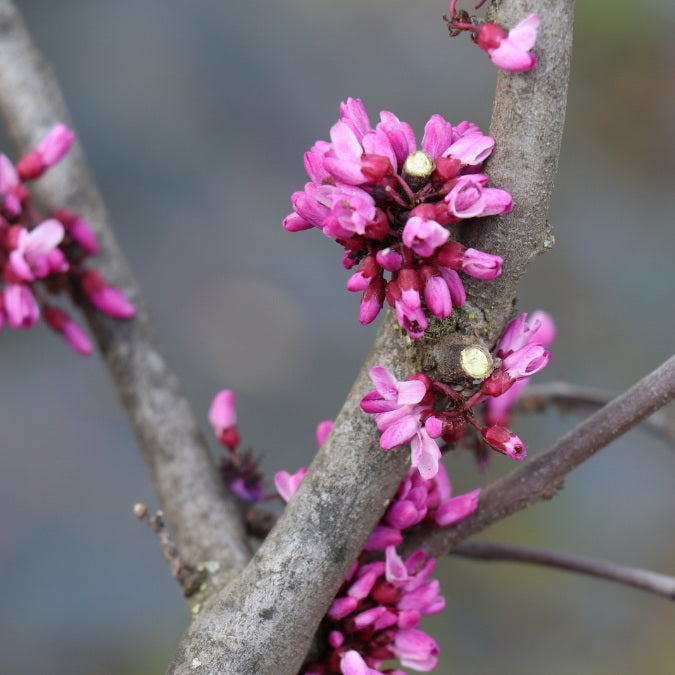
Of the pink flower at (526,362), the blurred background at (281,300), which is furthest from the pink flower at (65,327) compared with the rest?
the blurred background at (281,300)

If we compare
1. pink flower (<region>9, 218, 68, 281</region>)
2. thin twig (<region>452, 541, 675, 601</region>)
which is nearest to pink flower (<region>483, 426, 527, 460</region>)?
thin twig (<region>452, 541, 675, 601</region>)

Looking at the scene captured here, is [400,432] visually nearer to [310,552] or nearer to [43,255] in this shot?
[310,552]

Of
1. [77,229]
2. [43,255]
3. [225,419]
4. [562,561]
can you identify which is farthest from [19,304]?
[562,561]

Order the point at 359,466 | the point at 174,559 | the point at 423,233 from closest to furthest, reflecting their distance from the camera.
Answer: the point at 423,233 → the point at 359,466 → the point at 174,559

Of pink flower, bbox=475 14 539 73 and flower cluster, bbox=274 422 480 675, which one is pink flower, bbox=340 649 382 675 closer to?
flower cluster, bbox=274 422 480 675

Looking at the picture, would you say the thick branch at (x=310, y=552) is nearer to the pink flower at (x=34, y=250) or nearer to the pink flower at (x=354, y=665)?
the pink flower at (x=354, y=665)

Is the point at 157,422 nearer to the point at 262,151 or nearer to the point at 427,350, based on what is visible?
the point at 427,350

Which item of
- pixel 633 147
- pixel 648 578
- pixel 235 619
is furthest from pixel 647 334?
pixel 235 619
